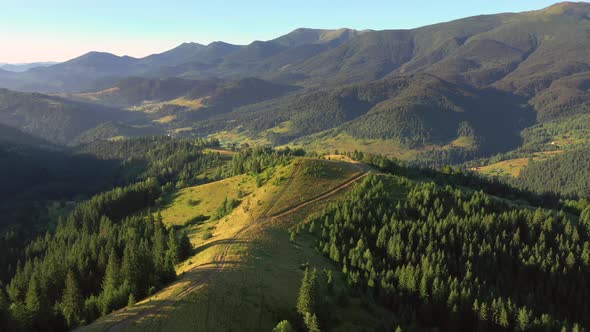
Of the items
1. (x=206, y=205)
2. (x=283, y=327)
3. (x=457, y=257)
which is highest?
(x=283, y=327)

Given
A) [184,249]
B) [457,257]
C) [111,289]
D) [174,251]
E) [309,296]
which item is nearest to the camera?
[309,296]

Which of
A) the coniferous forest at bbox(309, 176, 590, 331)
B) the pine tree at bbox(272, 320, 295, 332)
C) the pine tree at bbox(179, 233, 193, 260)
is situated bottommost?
the coniferous forest at bbox(309, 176, 590, 331)

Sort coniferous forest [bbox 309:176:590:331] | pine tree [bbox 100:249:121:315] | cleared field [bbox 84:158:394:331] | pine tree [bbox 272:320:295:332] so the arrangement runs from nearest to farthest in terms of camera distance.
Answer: pine tree [bbox 272:320:295:332] → cleared field [bbox 84:158:394:331] → pine tree [bbox 100:249:121:315] → coniferous forest [bbox 309:176:590:331]

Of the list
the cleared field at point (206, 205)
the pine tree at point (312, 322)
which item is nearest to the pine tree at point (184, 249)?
the pine tree at point (312, 322)

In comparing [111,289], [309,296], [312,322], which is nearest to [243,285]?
[309,296]

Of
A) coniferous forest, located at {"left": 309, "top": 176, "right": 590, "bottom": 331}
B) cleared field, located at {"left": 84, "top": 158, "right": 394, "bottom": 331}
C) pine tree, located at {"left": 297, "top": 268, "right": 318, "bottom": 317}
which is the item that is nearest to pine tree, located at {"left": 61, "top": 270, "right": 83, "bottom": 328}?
cleared field, located at {"left": 84, "top": 158, "right": 394, "bottom": 331}

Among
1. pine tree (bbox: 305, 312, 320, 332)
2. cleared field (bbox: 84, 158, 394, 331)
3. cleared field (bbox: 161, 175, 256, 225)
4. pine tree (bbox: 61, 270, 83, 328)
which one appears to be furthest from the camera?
cleared field (bbox: 161, 175, 256, 225)

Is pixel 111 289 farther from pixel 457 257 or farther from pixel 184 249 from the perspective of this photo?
pixel 457 257

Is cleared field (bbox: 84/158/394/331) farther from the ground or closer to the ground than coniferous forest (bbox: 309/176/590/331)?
farther from the ground

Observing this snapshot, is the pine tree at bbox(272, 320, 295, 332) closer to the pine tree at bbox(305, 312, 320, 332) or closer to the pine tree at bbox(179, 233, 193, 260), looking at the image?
the pine tree at bbox(305, 312, 320, 332)

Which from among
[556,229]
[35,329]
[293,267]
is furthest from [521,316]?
[35,329]

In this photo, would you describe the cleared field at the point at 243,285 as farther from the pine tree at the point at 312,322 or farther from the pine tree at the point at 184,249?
the pine tree at the point at 312,322

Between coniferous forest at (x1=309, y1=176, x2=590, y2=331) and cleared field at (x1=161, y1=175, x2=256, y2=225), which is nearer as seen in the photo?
coniferous forest at (x1=309, y1=176, x2=590, y2=331)

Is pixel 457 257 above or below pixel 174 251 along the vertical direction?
below
